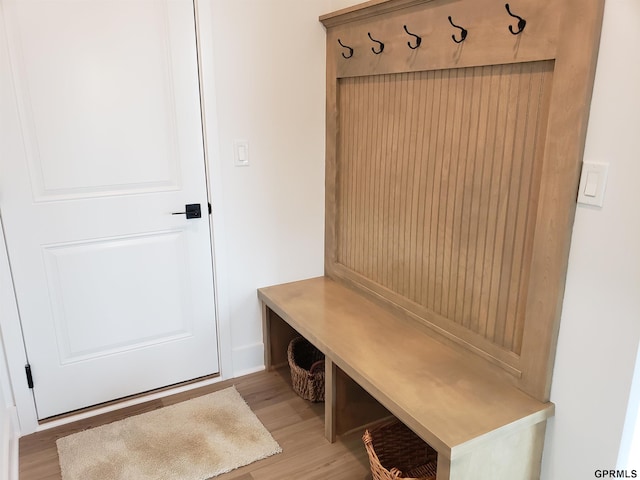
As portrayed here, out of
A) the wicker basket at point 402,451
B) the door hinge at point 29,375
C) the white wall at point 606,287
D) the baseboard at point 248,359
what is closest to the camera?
the white wall at point 606,287

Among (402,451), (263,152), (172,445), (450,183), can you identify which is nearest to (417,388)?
(402,451)

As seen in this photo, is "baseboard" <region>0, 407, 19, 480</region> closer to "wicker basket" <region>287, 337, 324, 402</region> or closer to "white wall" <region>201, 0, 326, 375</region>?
"white wall" <region>201, 0, 326, 375</region>

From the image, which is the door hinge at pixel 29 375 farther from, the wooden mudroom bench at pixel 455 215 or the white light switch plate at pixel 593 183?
the white light switch plate at pixel 593 183

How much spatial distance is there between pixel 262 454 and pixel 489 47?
1839 mm

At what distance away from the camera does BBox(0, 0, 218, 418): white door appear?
2006mm

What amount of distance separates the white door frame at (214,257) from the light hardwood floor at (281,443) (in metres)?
0.08

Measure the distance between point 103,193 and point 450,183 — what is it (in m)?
1.52

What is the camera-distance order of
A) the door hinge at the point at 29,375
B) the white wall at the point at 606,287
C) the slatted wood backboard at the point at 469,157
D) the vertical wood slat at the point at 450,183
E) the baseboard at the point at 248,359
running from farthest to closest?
the baseboard at the point at 248,359 → the door hinge at the point at 29,375 → the vertical wood slat at the point at 450,183 → the slatted wood backboard at the point at 469,157 → the white wall at the point at 606,287

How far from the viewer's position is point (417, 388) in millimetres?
1747

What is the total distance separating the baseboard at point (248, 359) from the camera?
2703mm

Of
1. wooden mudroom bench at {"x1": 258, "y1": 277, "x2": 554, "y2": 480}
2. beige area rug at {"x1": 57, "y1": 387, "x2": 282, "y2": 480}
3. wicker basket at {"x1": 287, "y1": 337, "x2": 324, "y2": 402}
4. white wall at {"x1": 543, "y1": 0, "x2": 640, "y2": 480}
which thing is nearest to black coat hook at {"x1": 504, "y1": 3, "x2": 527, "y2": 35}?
white wall at {"x1": 543, "y1": 0, "x2": 640, "y2": 480}

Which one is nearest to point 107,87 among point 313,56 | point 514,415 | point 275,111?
point 275,111

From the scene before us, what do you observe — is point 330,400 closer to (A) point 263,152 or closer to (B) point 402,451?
(B) point 402,451

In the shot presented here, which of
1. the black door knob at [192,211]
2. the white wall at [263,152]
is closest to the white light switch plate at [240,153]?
the white wall at [263,152]
